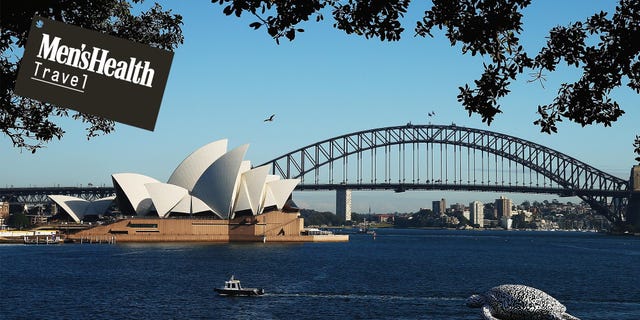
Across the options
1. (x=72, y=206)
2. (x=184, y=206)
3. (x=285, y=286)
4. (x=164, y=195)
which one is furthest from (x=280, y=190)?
(x=285, y=286)

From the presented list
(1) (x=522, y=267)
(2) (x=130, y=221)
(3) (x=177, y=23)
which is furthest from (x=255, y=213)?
(3) (x=177, y=23)

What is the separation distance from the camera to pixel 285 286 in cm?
5253

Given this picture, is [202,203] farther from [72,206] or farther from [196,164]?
[72,206]

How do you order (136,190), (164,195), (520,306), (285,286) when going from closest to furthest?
(520,306) < (285,286) < (164,195) < (136,190)

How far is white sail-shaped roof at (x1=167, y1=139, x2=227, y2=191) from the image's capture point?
4449 inches

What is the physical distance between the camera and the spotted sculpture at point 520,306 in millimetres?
29734

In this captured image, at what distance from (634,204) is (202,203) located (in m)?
110

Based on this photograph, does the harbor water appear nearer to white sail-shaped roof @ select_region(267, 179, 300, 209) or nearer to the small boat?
the small boat

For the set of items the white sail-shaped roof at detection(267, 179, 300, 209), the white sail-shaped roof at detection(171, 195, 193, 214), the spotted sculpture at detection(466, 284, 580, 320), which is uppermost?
the white sail-shaped roof at detection(267, 179, 300, 209)

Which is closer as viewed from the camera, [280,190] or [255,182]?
[255,182]

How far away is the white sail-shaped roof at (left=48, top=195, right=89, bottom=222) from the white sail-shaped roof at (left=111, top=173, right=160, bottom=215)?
27.9 m

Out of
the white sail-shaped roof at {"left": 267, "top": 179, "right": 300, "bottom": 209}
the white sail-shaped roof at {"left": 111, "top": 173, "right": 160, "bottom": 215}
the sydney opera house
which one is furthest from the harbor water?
the white sail-shaped roof at {"left": 267, "top": 179, "right": 300, "bottom": 209}

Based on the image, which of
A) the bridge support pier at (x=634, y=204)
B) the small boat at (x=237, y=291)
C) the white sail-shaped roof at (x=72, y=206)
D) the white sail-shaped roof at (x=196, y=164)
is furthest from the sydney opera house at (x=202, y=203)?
the bridge support pier at (x=634, y=204)

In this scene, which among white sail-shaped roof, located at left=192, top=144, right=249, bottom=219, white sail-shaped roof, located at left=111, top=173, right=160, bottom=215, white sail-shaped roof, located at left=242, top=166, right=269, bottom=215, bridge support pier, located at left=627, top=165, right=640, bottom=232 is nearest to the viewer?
white sail-shaped roof, located at left=192, top=144, right=249, bottom=219
